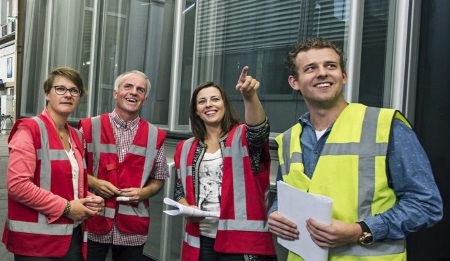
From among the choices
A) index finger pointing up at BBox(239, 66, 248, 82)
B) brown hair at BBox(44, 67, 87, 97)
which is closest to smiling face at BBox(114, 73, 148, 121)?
brown hair at BBox(44, 67, 87, 97)

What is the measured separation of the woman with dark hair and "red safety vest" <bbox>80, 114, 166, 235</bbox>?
466 millimetres

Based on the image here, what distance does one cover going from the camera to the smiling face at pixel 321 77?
74.2 inches

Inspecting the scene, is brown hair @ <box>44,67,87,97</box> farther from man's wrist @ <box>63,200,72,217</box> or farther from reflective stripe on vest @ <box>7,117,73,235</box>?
man's wrist @ <box>63,200,72,217</box>

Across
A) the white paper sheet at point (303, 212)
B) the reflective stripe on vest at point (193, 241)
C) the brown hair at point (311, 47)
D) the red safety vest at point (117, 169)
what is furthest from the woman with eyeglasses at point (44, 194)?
the brown hair at point (311, 47)

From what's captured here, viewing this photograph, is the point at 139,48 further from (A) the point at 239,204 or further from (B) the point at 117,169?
(A) the point at 239,204

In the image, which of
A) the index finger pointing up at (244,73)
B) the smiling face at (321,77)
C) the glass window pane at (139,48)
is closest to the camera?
the smiling face at (321,77)

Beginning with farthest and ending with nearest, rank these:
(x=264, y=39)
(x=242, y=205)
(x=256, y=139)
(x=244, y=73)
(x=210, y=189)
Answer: (x=264, y=39), (x=210, y=189), (x=242, y=205), (x=256, y=139), (x=244, y=73)

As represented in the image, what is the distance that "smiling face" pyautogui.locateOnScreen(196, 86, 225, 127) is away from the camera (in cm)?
Result: 266

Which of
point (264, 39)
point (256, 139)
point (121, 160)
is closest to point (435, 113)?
point (256, 139)

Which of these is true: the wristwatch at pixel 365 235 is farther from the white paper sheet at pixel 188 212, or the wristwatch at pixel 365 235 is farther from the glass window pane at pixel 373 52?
the glass window pane at pixel 373 52

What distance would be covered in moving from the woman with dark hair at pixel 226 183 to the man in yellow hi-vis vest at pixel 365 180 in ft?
1.74

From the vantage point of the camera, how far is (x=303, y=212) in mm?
1777

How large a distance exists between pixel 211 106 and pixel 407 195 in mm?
1270

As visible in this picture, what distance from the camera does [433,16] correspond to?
2.74 m
